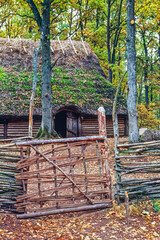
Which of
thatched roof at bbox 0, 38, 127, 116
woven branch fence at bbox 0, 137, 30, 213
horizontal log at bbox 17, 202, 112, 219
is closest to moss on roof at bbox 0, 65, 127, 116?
thatched roof at bbox 0, 38, 127, 116

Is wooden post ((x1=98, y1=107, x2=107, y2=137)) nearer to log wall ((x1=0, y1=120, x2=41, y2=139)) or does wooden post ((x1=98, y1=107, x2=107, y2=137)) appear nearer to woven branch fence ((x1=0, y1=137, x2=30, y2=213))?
woven branch fence ((x1=0, y1=137, x2=30, y2=213))

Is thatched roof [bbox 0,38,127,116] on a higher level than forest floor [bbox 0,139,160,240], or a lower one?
higher

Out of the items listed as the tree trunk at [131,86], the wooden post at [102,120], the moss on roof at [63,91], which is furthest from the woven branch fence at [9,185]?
the moss on roof at [63,91]

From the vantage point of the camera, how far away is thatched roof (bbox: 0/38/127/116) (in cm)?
1401

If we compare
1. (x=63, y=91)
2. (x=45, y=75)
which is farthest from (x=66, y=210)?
(x=63, y=91)

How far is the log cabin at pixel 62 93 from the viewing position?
14023mm

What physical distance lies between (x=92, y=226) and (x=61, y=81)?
11.9 meters

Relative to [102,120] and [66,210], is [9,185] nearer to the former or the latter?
[66,210]

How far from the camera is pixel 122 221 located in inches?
184

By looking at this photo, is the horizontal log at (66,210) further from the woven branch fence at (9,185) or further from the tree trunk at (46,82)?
the tree trunk at (46,82)

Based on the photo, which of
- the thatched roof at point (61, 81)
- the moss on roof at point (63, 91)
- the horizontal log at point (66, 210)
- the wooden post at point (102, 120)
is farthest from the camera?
the thatched roof at point (61, 81)

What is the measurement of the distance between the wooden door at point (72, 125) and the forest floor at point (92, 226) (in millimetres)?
9594

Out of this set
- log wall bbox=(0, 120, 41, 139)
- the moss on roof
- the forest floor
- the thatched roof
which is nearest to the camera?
the forest floor

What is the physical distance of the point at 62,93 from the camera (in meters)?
14.7
